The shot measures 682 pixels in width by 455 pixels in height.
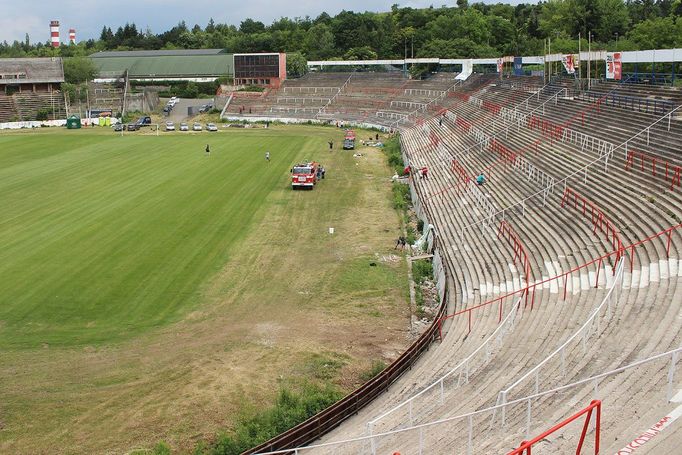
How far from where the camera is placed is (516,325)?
21438 millimetres

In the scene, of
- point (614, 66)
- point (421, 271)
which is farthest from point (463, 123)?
point (421, 271)

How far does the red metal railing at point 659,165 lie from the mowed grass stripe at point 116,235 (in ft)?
63.8

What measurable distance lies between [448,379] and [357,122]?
81.2 meters

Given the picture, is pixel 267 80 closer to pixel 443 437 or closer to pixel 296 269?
pixel 296 269

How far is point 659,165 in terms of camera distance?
31.5 meters

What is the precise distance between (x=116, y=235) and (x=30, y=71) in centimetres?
8576

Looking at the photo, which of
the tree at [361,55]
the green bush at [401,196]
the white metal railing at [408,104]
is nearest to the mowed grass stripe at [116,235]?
the green bush at [401,196]

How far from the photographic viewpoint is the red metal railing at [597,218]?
24.9 meters

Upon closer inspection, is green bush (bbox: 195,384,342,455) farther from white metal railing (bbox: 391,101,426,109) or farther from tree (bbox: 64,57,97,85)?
tree (bbox: 64,57,97,85)

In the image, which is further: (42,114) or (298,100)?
(298,100)

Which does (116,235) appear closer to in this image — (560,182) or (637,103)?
(560,182)

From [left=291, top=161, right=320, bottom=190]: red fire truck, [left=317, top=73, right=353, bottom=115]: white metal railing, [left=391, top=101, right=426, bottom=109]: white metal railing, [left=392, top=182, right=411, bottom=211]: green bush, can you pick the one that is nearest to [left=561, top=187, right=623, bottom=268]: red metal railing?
[left=392, top=182, right=411, bottom=211]: green bush

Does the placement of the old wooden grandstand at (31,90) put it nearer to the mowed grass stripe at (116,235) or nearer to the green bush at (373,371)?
the mowed grass stripe at (116,235)

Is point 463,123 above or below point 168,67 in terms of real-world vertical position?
below
